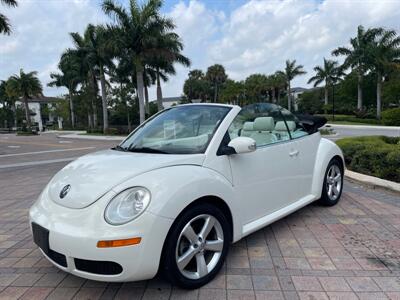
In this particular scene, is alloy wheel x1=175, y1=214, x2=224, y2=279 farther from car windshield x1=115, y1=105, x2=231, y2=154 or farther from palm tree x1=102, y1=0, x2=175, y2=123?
palm tree x1=102, y1=0, x2=175, y2=123

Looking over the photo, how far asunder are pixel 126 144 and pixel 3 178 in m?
6.49

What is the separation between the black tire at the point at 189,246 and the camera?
2348mm

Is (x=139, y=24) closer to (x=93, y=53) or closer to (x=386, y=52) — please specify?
(x=93, y=53)

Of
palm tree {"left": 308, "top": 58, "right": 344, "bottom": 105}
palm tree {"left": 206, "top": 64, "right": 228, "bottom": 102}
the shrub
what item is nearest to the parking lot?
the shrub

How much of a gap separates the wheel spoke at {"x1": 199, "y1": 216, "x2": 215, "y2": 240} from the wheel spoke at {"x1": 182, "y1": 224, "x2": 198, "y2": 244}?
0.24ft

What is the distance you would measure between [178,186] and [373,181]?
4761 millimetres

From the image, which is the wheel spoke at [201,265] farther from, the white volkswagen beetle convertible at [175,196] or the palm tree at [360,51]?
the palm tree at [360,51]

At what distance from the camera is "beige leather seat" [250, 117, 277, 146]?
3527 mm

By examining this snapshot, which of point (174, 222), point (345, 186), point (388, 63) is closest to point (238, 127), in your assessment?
point (174, 222)

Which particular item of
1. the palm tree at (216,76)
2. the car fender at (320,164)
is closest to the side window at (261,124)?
the car fender at (320,164)

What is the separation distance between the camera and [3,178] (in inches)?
325

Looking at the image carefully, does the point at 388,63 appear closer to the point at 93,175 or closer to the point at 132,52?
the point at 132,52

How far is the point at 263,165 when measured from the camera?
3.22 metres

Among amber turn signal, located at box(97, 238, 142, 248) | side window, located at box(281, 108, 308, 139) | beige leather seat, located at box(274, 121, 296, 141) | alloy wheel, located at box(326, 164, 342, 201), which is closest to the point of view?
amber turn signal, located at box(97, 238, 142, 248)
